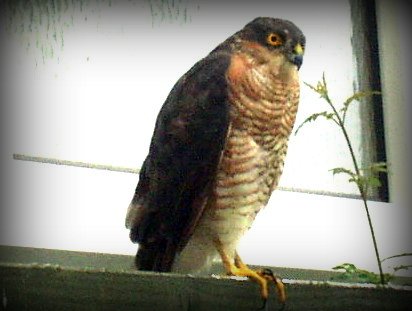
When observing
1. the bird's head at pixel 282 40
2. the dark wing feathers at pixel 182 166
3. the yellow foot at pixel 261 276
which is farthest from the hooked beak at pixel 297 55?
the yellow foot at pixel 261 276

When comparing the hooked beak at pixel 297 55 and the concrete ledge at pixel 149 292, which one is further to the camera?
the hooked beak at pixel 297 55

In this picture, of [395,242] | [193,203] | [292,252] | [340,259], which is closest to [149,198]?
[193,203]

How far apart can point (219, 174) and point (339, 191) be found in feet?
2.07

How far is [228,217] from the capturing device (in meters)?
0.84

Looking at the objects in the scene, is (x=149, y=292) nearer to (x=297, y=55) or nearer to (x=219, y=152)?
(x=219, y=152)

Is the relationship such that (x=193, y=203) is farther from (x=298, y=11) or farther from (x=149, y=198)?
(x=298, y=11)

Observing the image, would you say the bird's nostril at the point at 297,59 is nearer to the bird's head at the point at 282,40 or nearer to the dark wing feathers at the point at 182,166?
the bird's head at the point at 282,40

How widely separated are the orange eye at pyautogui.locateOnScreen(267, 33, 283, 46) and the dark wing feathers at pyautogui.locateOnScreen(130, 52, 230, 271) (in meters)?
0.09

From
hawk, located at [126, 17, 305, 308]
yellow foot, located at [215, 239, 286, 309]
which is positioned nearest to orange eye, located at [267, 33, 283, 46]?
hawk, located at [126, 17, 305, 308]

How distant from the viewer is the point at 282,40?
2.90 feet

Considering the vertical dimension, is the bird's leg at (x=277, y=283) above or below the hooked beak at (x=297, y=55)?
below

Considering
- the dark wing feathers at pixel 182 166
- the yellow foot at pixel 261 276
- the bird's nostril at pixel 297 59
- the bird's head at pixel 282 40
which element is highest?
the bird's head at pixel 282 40

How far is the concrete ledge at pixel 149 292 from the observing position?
1.81 feet

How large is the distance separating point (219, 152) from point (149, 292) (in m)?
0.27
